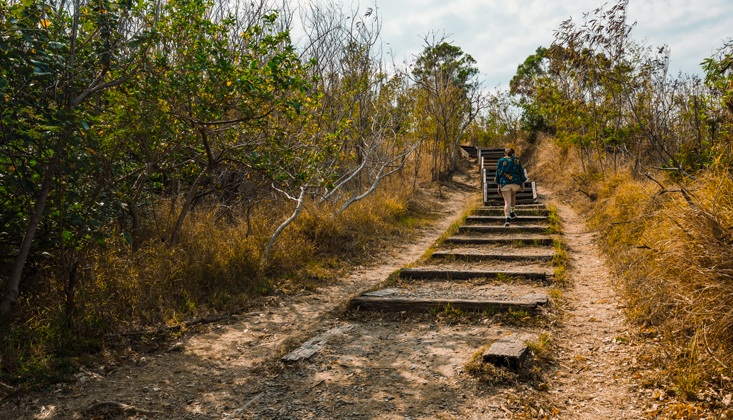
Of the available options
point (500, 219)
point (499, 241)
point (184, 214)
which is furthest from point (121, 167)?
point (500, 219)

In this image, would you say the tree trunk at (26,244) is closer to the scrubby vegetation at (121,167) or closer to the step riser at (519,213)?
the scrubby vegetation at (121,167)

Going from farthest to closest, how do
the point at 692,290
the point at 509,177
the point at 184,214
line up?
the point at 509,177 < the point at 184,214 < the point at 692,290

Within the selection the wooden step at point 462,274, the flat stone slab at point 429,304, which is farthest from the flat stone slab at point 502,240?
the flat stone slab at point 429,304

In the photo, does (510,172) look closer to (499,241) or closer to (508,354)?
(499,241)

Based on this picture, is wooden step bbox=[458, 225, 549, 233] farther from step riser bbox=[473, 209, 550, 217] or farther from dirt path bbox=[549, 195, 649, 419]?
dirt path bbox=[549, 195, 649, 419]

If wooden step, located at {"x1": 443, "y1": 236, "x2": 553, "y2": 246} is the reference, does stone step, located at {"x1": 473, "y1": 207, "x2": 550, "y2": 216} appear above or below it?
above

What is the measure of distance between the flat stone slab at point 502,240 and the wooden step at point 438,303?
119 inches

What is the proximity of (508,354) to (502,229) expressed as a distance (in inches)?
240

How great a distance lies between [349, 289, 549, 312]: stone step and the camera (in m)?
4.75

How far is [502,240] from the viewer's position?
8.30m

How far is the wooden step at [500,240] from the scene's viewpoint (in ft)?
26.2

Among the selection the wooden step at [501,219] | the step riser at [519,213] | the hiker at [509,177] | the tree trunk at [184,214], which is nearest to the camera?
the tree trunk at [184,214]

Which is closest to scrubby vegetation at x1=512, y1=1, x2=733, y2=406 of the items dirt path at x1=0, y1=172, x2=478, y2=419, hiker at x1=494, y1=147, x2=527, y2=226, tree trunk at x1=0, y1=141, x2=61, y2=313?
hiker at x1=494, y1=147, x2=527, y2=226

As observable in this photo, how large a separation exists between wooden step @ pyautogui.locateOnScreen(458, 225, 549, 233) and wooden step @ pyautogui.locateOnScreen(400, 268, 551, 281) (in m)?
2.99
